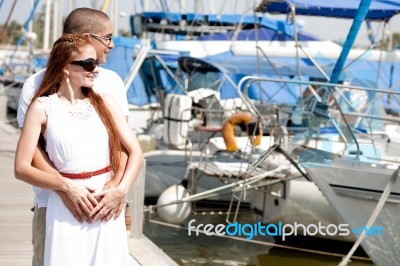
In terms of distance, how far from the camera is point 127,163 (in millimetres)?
2807

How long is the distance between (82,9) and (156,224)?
7171 millimetres

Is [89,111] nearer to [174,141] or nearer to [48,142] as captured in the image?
[48,142]

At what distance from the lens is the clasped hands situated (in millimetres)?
2637

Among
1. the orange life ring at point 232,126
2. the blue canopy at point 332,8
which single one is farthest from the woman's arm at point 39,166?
the blue canopy at point 332,8

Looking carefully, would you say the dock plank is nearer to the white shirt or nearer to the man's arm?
the white shirt

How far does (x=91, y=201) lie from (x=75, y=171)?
131 mm

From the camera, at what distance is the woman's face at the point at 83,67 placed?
2680 mm

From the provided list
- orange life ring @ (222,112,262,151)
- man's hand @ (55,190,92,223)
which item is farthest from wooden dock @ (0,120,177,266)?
orange life ring @ (222,112,262,151)

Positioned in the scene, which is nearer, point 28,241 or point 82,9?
point 82,9

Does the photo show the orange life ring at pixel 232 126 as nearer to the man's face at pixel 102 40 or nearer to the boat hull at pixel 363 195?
the boat hull at pixel 363 195

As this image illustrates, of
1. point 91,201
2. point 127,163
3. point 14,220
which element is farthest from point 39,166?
point 14,220

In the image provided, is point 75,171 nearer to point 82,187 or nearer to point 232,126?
point 82,187

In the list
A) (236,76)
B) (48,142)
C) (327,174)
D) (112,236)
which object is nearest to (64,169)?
(48,142)

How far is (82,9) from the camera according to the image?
2.96 metres
